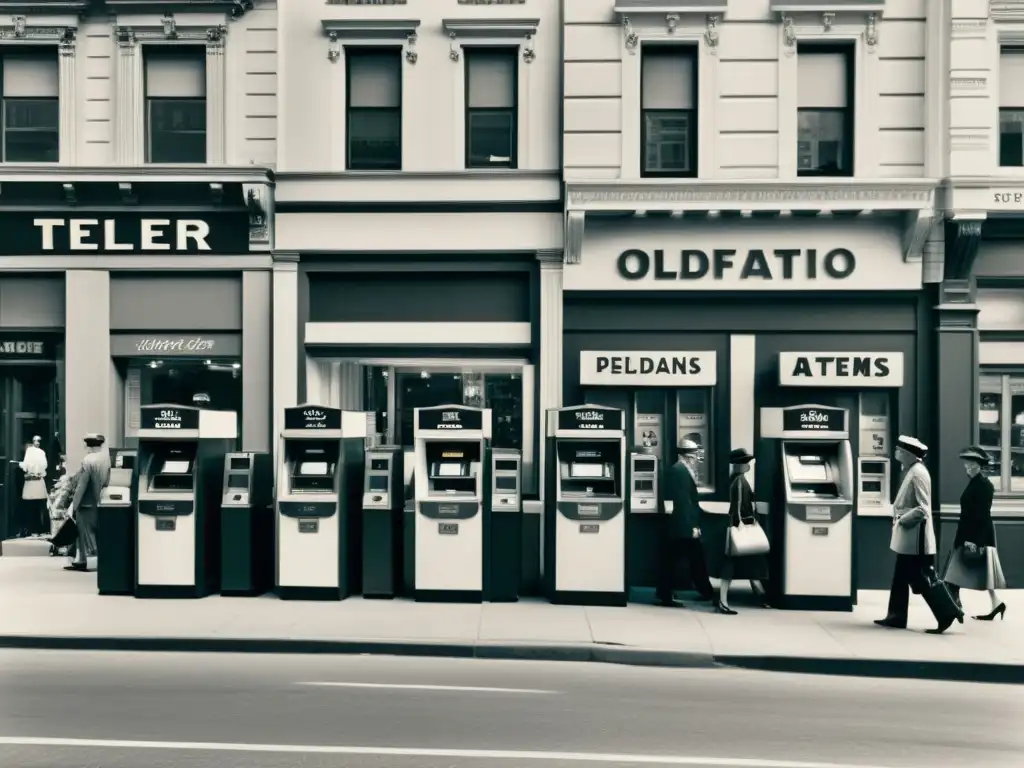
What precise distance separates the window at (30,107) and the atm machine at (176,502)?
558 centimetres

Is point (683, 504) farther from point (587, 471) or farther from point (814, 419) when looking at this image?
point (814, 419)

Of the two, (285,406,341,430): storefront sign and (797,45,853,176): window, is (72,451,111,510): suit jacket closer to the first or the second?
(285,406,341,430): storefront sign

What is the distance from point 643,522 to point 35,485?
897 cm

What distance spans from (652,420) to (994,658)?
6110 mm

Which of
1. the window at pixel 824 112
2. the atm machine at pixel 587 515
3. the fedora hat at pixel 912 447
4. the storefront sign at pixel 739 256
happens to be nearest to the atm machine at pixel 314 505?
the atm machine at pixel 587 515

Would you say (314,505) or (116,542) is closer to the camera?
(314,505)

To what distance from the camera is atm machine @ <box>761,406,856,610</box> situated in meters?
12.2

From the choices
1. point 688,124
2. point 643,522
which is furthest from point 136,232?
point 643,522

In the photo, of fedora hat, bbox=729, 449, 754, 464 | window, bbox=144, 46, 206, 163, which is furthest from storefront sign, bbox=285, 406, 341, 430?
window, bbox=144, 46, 206, 163

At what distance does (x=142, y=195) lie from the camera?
49.7 ft

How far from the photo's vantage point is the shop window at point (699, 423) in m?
14.8

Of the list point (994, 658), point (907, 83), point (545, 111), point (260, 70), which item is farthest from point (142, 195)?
point (994, 658)

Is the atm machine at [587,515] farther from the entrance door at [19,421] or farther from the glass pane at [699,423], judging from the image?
the entrance door at [19,421]

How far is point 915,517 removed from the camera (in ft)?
36.2
